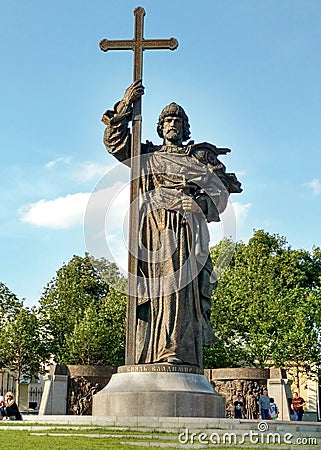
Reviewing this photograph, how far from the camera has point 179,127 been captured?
573 inches

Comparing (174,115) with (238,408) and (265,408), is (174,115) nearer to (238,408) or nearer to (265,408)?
(265,408)

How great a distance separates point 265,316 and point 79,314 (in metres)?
9.88

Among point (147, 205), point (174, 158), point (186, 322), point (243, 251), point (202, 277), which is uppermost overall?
point (243, 251)

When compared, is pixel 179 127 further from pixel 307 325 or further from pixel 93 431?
pixel 307 325

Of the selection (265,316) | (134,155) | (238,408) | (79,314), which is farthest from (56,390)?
(134,155)

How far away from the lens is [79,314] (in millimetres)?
39094

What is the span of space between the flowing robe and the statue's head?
342 millimetres

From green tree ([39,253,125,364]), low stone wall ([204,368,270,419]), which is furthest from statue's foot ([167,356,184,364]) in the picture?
green tree ([39,253,125,364])

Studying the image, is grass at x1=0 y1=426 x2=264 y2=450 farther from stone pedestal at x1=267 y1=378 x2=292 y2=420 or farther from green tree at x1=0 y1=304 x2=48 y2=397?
green tree at x1=0 y1=304 x2=48 y2=397

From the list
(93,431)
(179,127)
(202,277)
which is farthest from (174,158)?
(93,431)

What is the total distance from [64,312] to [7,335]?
378 centimetres

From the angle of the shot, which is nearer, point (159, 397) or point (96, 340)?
point (159, 397)

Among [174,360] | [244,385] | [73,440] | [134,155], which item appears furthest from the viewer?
[244,385]

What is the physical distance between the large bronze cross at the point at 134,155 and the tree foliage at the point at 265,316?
69.7 ft
